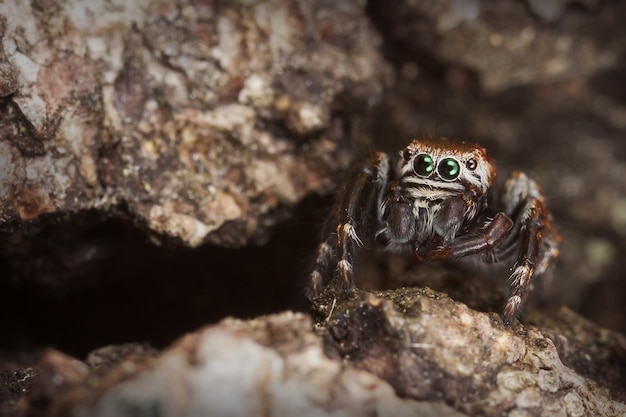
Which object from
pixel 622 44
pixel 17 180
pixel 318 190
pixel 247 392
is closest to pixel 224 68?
pixel 318 190

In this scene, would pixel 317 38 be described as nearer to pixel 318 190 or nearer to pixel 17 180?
pixel 318 190

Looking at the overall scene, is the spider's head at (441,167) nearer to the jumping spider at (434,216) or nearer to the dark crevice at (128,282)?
the jumping spider at (434,216)

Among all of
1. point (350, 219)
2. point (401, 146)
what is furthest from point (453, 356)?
point (401, 146)

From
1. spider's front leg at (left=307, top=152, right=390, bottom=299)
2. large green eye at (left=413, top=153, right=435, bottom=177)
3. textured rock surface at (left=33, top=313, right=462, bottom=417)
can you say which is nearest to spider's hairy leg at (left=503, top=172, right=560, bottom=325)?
large green eye at (left=413, top=153, right=435, bottom=177)

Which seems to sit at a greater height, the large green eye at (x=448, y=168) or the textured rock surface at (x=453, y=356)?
the large green eye at (x=448, y=168)

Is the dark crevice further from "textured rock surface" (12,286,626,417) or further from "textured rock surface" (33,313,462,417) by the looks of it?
"textured rock surface" (33,313,462,417)

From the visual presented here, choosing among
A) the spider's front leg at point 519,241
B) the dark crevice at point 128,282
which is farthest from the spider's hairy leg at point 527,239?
the dark crevice at point 128,282

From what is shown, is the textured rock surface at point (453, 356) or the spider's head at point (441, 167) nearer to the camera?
the textured rock surface at point (453, 356)
